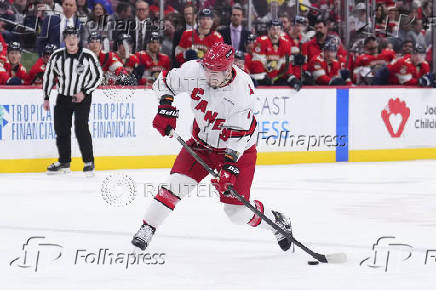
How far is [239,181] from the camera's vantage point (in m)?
5.00

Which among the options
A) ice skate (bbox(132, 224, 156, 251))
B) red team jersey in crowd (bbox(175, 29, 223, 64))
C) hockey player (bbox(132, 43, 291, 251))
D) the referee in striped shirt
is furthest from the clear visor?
red team jersey in crowd (bbox(175, 29, 223, 64))

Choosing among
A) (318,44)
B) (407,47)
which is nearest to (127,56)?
(318,44)

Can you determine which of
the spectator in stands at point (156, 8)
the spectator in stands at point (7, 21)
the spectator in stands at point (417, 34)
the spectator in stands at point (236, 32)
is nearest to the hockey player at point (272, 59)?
the spectator in stands at point (236, 32)

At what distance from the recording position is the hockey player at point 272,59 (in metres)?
10.7

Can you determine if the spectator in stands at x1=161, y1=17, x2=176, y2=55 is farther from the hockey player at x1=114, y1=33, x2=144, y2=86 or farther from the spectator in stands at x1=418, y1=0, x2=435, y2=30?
the spectator in stands at x1=418, y1=0, x2=435, y2=30

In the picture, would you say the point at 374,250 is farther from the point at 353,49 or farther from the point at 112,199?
the point at 353,49

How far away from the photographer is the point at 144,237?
4996 mm

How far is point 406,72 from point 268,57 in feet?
6.49

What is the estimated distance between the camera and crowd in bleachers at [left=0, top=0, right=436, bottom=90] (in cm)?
988

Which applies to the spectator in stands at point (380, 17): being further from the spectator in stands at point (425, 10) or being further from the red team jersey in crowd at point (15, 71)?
the red team jersey in crowd at point (15, 71)

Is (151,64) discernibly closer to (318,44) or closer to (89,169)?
(89,169)

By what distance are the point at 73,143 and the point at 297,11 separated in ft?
11.4

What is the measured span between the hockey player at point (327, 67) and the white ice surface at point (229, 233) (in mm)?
1870

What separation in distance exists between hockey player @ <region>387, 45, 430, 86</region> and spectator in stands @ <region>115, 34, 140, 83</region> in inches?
135
